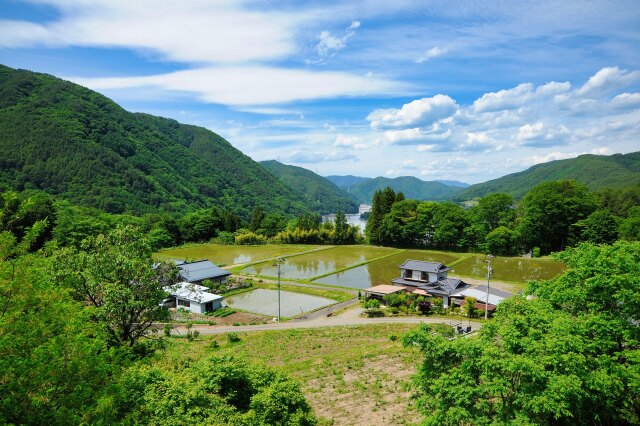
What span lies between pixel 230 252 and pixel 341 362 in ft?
171

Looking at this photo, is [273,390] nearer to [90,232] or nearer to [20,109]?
[90,232]

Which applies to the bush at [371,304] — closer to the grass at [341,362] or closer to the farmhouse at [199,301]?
the grass at [341,362]

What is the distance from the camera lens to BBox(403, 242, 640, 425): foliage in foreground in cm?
932

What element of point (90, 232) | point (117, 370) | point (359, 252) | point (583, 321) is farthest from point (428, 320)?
point (90, 232)

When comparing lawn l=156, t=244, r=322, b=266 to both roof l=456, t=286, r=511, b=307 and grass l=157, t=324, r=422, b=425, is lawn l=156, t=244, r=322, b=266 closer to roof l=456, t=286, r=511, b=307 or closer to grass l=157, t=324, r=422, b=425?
grass l=157, t=324, r=422, b=425

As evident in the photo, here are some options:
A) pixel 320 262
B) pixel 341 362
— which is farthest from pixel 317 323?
pixel 320 262

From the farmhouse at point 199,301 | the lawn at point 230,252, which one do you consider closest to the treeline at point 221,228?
the lawn at point 230,252

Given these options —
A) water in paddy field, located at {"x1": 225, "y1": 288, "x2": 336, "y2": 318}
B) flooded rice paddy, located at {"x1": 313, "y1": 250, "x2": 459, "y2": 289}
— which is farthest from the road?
flooded rice paddy, located at {"x1": 313, "y1": 250, "x2": 459, "y2": 289}

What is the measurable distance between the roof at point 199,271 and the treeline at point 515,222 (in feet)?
121

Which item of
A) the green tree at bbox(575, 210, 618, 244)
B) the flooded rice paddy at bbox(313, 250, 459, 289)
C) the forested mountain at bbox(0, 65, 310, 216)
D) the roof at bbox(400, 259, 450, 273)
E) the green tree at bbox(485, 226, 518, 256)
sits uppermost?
the forested mountain at bbox(0, 65, 310, 216)

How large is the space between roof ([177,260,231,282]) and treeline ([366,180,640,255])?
121 ft

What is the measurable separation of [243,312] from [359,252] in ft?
117

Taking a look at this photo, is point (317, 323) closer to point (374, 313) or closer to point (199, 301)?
point (374, 313)

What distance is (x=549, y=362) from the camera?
31.1 ft
